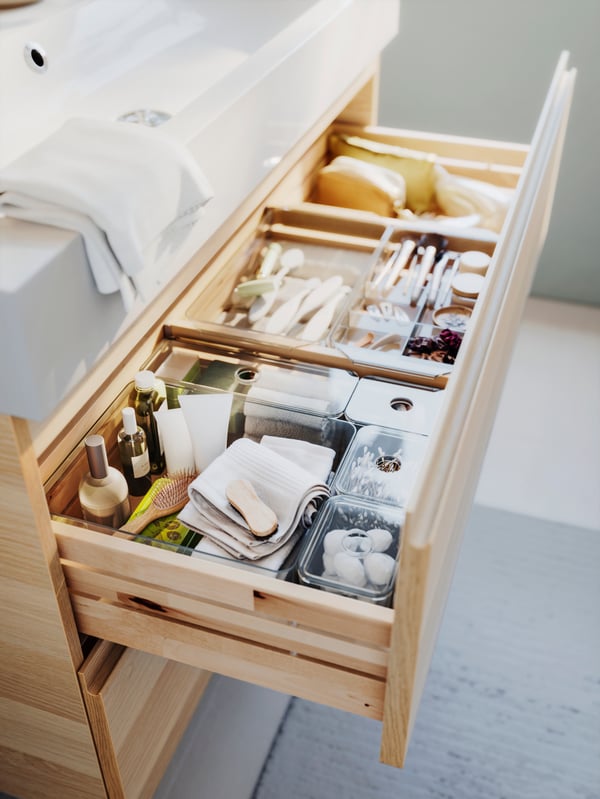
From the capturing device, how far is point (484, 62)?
2.54 meters

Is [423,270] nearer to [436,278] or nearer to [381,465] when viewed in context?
[436,278]

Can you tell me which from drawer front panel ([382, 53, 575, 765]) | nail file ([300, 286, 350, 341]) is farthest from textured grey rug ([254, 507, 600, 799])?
nail file ([300, 286, 350, 341])

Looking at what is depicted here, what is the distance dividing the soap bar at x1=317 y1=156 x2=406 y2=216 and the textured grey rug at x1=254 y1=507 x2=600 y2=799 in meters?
0.81

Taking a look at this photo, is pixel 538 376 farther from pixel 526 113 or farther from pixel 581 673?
pixel 581 673

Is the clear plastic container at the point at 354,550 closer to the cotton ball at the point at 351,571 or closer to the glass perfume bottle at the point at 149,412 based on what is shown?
the cotton ball at the point at 351,571

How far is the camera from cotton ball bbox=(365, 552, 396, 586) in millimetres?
890

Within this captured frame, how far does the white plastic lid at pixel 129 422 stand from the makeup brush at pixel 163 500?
8 cm

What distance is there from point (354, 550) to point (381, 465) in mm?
157

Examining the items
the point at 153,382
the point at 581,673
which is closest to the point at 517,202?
the point at 153,382

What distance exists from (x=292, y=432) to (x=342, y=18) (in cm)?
79

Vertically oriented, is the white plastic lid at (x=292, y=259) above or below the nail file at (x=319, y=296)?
above

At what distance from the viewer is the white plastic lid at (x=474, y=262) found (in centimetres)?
148

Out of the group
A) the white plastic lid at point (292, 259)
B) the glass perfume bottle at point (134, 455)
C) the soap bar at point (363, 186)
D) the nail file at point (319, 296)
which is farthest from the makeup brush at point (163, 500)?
the soap bar at point (363, 186)

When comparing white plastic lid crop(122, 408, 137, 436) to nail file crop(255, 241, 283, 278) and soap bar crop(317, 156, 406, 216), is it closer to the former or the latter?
nail file crop(255, 241, 283, 278)
